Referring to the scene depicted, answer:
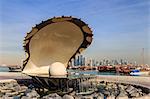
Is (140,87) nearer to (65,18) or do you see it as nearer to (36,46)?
(65,18)

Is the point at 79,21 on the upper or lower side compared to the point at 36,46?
upper

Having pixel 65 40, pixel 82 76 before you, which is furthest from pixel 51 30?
pixel 82 76

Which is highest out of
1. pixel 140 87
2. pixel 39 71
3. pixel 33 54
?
pixel 33 54

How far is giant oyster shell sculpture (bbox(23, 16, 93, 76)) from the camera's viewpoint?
18.4 m

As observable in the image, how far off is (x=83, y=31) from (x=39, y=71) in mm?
4384

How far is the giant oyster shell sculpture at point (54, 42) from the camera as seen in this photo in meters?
18.4

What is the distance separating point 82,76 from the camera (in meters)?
17.3

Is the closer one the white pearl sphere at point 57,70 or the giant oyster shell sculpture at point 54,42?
the white pearl sphere at point 57,70

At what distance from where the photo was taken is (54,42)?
20.1 meters

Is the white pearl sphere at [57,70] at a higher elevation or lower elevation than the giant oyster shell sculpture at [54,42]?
lower

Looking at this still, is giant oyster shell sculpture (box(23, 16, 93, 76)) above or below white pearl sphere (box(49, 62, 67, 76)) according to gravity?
above

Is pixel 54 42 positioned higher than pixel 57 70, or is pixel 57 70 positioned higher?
pixel 54 42

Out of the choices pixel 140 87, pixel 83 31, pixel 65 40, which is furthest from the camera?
pixel 65 40

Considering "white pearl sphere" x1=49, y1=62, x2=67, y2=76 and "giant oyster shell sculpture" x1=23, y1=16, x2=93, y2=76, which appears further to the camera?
"giant oyster shell sculpture" x1=23, y1=16, x2=93, y2=76
